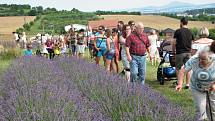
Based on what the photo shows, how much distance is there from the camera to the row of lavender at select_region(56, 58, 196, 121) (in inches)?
186

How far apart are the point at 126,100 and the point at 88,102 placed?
19.3 inches

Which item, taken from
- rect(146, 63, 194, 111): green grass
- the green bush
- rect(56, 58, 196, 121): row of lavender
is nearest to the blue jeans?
rect(146, 63, 194, 111): green grass

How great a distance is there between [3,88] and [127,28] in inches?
171

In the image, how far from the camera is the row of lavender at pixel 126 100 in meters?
4.73

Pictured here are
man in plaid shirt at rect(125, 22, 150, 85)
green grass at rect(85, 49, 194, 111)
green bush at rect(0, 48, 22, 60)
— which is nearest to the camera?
green grass at rect(85, 49, 194, 111)

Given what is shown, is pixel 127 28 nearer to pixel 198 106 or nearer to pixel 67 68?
pixel 67 68

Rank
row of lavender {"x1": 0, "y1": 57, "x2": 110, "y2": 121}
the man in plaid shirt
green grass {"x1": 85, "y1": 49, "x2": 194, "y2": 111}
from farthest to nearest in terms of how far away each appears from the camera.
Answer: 1. the man in plaid shirt
2. green grass {"x1": 85, "y1": 49, "x2": 194, "y2": 111}
3. row of lavender {"x1": 0, "y1": 57, "x2": 110, "y2": 121}

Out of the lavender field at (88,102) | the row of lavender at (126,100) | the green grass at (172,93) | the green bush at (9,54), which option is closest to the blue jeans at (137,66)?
the green grass at (172,93)

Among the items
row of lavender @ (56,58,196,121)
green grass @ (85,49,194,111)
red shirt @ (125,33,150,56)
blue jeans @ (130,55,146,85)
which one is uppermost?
red shirt @ (125,33,150,56)

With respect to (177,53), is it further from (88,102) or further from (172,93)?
(88,102)

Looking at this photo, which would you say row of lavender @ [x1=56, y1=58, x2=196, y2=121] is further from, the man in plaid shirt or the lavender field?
the man in plaid shirt

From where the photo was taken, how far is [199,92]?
6.22 meters

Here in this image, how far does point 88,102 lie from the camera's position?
19.8 ft

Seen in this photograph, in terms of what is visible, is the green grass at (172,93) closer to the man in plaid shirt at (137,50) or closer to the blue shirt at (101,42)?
the man in plaid shirt at (137,50)
